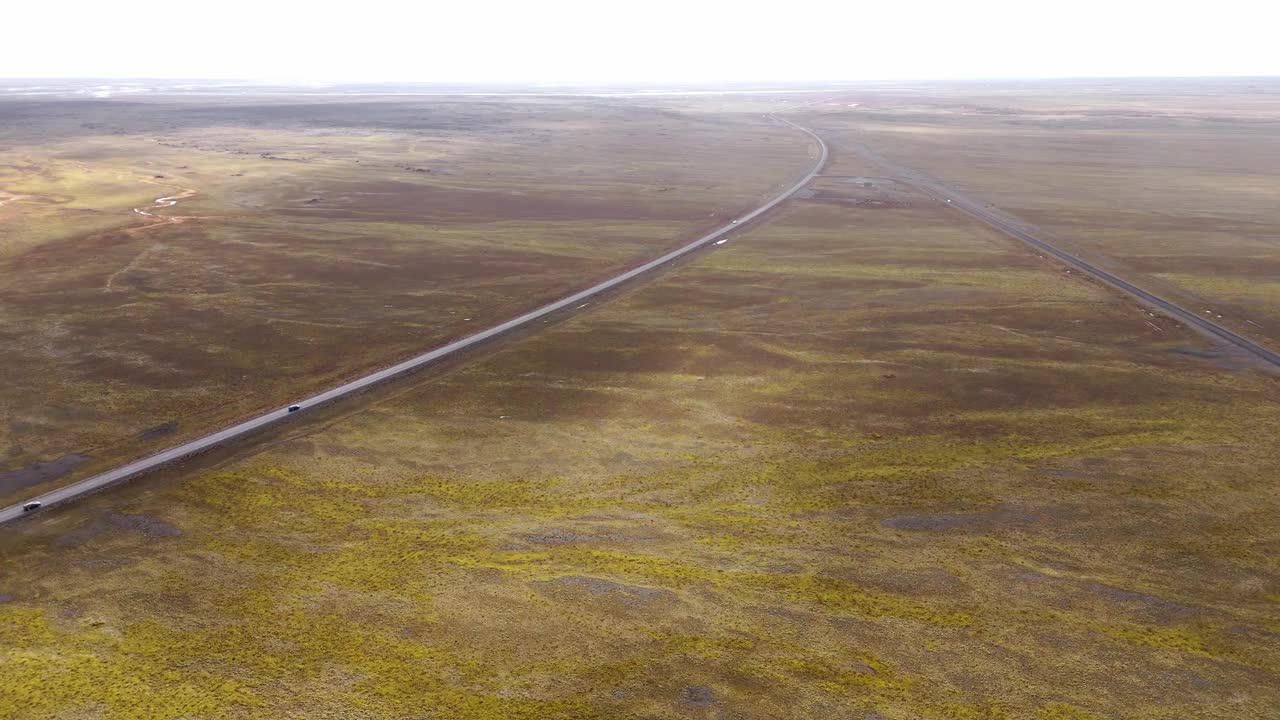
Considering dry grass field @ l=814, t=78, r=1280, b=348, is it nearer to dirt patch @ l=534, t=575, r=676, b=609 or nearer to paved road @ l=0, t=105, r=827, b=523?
paved road @ l=0, t=105, r=827, b=523

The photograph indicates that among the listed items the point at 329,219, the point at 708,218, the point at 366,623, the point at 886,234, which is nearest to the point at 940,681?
the point at 366,623

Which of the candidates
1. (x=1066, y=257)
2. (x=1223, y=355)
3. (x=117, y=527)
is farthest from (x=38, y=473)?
(x=1066, y=257)

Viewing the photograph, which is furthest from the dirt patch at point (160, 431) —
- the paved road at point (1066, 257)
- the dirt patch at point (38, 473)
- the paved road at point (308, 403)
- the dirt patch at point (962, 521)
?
the paved road at point (1066, 257)

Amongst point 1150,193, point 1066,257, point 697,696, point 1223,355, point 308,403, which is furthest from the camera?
point 1150,193

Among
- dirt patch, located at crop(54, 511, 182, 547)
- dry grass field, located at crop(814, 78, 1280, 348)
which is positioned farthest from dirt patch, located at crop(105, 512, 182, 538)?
dry grass field, located at crop(814, 78, 1280, 348)

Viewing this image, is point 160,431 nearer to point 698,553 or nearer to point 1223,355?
point 698,553

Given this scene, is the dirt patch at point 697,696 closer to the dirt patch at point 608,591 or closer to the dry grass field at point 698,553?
the dry grass field at point 698,553
